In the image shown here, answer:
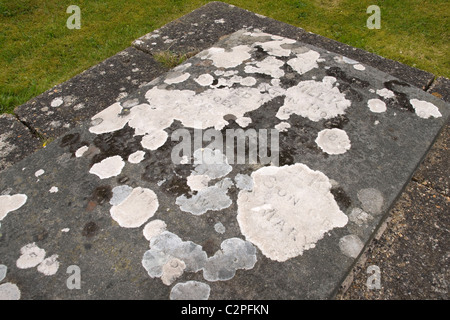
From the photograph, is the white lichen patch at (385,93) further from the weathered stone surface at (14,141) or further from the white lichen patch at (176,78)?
the weathered stone surface at (14,141)

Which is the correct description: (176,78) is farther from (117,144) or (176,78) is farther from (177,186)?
(177,186)

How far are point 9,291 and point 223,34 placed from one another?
2.75 meters

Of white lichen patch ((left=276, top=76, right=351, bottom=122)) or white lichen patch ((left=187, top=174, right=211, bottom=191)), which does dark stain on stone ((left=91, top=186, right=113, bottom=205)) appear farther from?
white lichen patch ((left=276, top=76, right=351, bottom=122))

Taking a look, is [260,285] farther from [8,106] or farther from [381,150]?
[8,106]

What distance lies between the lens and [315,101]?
7.51ft

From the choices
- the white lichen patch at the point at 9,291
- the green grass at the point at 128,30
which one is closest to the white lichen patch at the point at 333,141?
the white lichen patch at the point at 9,291

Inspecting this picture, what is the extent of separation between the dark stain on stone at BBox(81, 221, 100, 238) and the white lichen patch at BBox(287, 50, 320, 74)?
1696mm

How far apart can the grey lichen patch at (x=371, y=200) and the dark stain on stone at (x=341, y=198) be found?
0.07 meters

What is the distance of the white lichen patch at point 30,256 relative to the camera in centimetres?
158

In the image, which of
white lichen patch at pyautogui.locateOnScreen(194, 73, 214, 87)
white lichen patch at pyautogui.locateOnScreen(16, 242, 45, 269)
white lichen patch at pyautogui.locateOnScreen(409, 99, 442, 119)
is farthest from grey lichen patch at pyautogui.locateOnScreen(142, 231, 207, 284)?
white lichen patch at pyautogui.locateOnScreen(409, 99, 442, 119)

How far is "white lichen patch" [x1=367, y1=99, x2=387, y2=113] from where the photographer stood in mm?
2217

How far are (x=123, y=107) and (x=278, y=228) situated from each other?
51.3 inches

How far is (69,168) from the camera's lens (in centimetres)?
195

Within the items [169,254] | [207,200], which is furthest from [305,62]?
[169,254]
